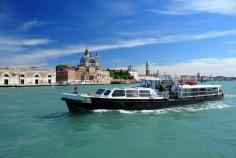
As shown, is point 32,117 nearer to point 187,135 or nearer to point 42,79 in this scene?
point 187,135

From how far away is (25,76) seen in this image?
109 metres

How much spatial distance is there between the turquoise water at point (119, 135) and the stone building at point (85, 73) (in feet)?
351

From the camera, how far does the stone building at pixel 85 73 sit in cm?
12912

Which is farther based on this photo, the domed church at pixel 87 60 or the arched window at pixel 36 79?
the domed church at pixel 87 60

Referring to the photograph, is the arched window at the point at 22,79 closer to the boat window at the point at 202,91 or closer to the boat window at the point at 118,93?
the boat window at the point at 202,91

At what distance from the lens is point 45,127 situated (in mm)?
17109

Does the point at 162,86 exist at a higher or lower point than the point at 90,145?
higher

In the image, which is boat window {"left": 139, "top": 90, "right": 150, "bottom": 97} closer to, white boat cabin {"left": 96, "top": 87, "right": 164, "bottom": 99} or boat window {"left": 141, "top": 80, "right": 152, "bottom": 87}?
white boat cabin {"left": 96, "top": 87, "right": 164, "bottom": 99}

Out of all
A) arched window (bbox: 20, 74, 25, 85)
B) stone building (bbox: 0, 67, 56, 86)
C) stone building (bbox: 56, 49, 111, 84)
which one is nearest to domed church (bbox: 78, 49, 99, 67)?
stone building (bbox: 56, 49, 111, 84)

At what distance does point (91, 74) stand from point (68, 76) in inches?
640

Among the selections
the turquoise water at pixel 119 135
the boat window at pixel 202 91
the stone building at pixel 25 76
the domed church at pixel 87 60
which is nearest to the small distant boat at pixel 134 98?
the turquoise water at pixel 119 135

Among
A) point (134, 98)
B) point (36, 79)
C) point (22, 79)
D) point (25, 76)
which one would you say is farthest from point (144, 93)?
point (36, 79)

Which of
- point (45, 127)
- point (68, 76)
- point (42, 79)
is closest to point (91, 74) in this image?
point (68, 76)

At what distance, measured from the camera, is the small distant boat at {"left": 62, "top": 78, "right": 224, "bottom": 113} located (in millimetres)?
21297
